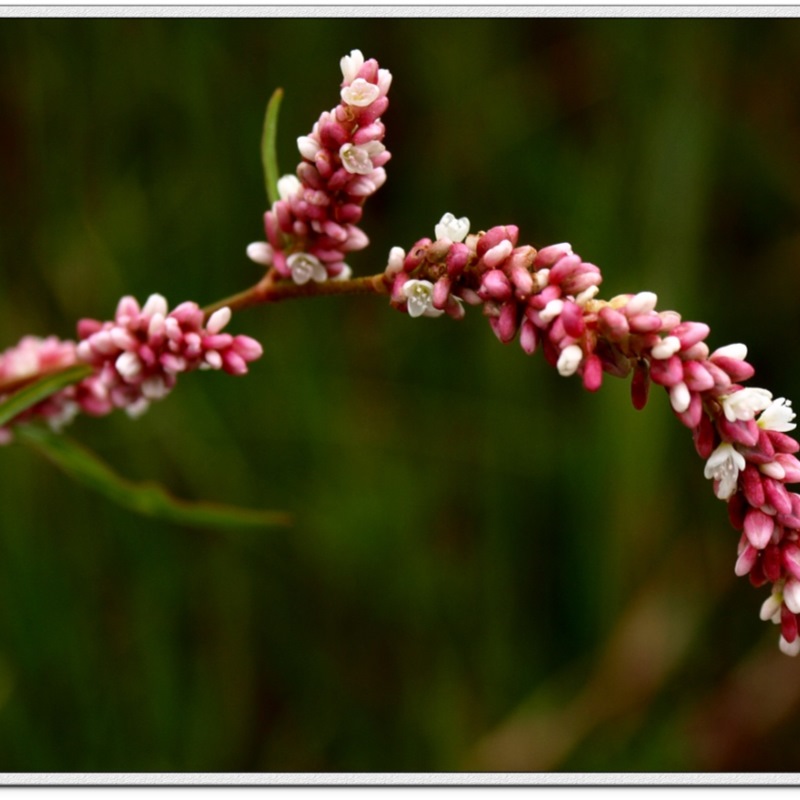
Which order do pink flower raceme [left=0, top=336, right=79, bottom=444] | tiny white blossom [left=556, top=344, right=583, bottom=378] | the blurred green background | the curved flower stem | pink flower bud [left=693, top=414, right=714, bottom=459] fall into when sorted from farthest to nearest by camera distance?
the blurred green background
pink flower raceme [left=0, top=336, right=79, bottom=444]
the curved flower stem
pink flower bud [left=693, top=414, right=714, bottom=459]
tiny white blossom [left=556, top=344, right=583, bottom=378]

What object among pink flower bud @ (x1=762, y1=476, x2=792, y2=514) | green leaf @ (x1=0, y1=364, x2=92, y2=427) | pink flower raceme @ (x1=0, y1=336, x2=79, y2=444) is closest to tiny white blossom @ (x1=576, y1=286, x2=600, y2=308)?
pink flower bud @ (x1=762, y1=476, x2=792, y2=514)

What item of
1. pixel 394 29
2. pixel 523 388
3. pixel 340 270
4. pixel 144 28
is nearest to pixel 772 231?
pixel 523 388

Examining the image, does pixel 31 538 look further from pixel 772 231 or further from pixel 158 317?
pixel 772 231

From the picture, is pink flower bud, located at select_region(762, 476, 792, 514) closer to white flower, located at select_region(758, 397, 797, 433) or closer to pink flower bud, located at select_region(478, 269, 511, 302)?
white flower, located at select_region(758, 397, 797, 433)

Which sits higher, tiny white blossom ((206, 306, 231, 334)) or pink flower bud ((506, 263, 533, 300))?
pink flower bud ((506, 263, 533, 300))

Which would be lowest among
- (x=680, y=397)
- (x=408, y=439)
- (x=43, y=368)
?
(x=408, y=439)

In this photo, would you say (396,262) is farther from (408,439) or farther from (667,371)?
(408,439)

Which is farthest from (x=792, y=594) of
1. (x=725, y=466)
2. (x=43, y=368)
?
(x=43, y=368)
